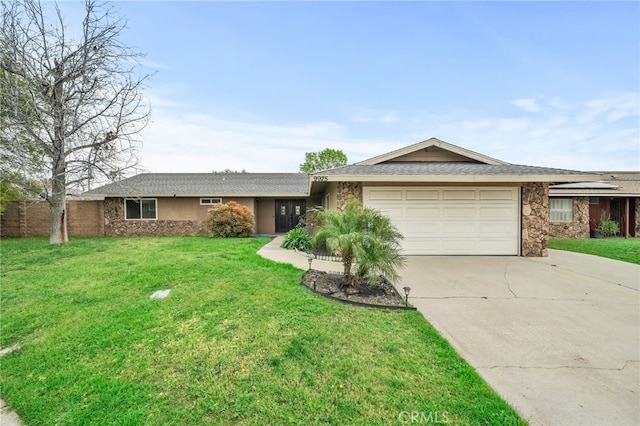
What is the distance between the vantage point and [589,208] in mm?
15125

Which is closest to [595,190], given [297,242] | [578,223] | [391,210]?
[578,223]

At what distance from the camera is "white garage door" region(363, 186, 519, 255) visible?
872 centimetres

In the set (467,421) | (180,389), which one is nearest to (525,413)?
(467,421)

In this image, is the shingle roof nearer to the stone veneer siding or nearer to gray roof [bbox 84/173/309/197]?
gray roof [bbox 84/173/309/197]

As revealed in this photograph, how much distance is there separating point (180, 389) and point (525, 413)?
9.55ft

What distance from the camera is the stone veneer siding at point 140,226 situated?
46.6ft

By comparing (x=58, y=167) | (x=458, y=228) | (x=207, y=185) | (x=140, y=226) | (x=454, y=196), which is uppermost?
(x=58, y=167)

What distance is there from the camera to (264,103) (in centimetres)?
1521

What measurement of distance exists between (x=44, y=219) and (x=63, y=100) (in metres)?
7.13

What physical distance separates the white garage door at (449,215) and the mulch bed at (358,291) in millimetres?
3462

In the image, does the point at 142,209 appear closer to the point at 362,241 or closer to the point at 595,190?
the point at 362,241

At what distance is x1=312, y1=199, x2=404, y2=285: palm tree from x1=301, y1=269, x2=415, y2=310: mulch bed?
0.21 metres

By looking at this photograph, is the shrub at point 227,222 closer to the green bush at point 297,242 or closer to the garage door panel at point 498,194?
the green bush at point 297,242

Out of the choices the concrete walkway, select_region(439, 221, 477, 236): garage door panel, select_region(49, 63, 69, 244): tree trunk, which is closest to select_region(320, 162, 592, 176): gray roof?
select_region(439, 221, 477, 236): garage door panel
